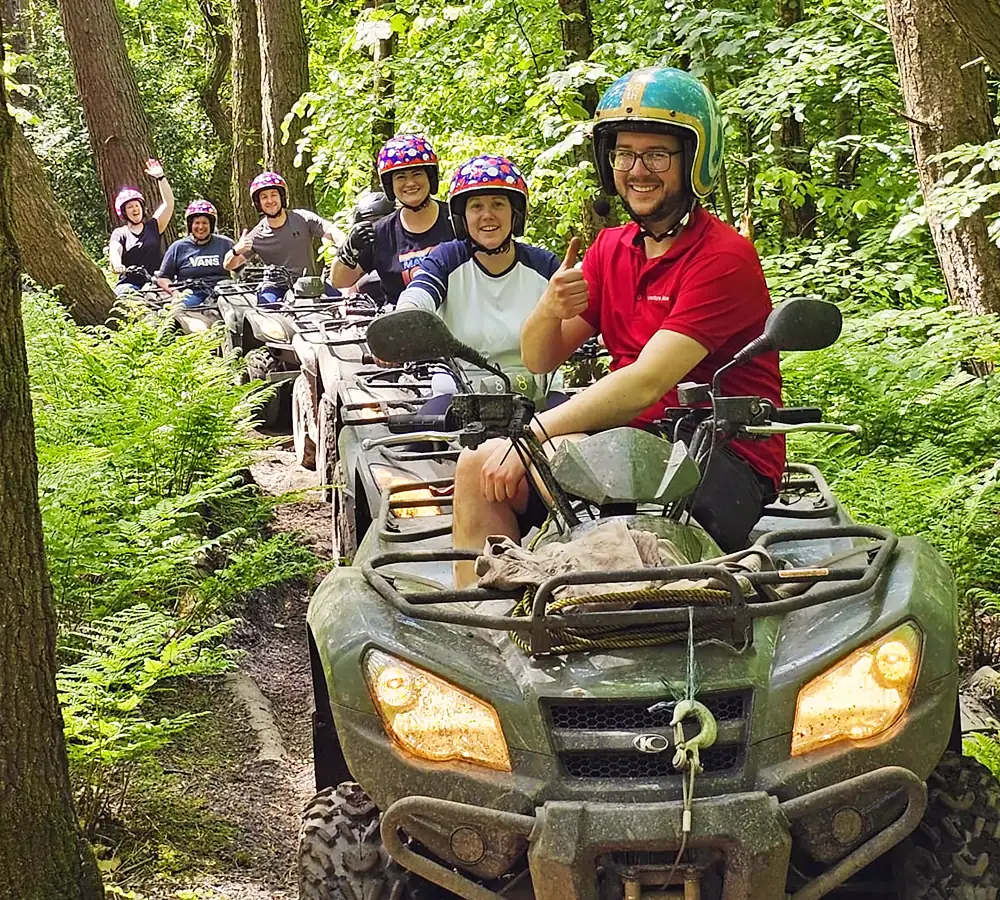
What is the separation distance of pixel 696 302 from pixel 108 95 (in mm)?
14647

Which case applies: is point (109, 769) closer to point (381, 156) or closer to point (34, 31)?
point (381, 156)

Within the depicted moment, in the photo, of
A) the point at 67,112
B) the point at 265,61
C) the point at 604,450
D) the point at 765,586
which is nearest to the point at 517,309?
the point at 604,450

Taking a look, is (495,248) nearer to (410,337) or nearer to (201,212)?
(410,337)

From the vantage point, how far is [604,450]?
3340 mm

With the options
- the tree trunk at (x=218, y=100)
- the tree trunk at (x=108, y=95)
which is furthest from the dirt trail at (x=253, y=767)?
the tree trunk at (x=218, y=100)

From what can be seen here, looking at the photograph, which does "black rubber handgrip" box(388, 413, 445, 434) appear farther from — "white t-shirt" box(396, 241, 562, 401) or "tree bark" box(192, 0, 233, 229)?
"tree bark" box(192, 0, 233, 229)

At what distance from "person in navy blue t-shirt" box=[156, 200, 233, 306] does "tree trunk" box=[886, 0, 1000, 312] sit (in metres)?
7.49

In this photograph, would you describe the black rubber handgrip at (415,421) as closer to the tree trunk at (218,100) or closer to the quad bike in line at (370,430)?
the quad bike in line at (370,430)

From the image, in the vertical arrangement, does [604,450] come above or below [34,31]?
below

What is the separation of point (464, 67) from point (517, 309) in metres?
6.18

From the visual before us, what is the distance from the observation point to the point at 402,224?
7875 millimetres

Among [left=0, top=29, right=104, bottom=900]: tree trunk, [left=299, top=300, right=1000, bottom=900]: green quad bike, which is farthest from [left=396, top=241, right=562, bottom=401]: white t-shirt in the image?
[left=299, top=300, right=1000, bottom=900]: green quad bike

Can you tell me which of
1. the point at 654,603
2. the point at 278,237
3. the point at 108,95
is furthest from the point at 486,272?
the point at 108,95

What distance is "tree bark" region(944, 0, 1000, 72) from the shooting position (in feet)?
17.0
